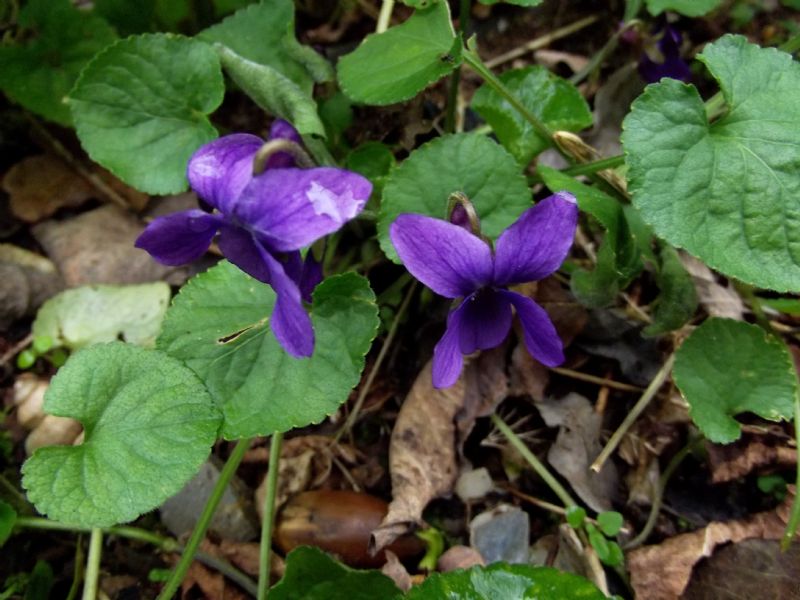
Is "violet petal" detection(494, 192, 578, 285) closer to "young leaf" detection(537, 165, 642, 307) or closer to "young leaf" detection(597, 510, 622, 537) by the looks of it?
"young leaf" detection(537, 165, 642, 307)

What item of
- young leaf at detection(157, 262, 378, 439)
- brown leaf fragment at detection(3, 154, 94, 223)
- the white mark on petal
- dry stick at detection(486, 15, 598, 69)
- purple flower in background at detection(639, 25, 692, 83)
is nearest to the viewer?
the white mark on petal

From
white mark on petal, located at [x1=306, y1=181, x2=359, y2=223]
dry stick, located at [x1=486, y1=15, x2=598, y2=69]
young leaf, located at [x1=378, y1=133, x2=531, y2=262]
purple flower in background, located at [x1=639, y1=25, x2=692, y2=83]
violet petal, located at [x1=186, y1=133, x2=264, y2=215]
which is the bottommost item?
dry stick, located at [x1=486, y1=15, x2=598, y2=69]

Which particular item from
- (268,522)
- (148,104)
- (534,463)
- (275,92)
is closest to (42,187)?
(148,104)

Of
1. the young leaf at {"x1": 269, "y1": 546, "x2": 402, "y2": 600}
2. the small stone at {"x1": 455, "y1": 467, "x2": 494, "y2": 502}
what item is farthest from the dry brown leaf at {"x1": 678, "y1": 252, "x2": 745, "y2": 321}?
the young leaf at {"x1": 269, "y1": 546, "x2": 402, "y2": 600}

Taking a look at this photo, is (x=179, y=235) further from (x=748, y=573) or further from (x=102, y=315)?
(x=748, y=573)

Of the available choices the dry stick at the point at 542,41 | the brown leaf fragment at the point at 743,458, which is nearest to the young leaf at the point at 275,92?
the dry stick at the point at 542,41

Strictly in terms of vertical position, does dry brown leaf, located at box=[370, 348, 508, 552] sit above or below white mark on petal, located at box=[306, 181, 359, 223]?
below

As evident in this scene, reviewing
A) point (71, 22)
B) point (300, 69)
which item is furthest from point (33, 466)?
point (71, 22)
